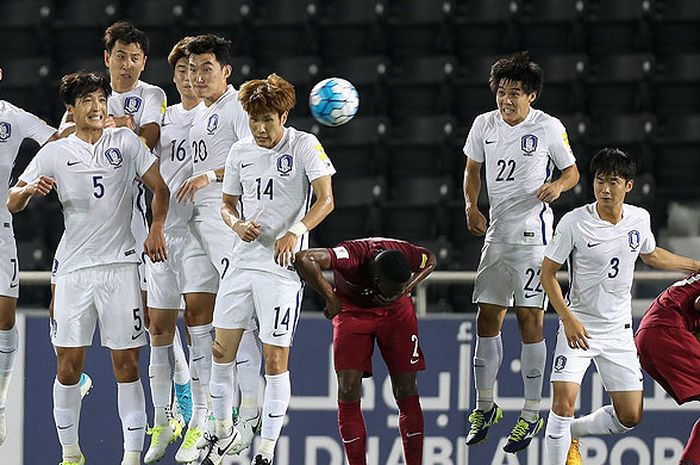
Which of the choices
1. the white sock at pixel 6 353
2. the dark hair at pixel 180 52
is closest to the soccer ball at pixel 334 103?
the dark hair at pixel 180 52

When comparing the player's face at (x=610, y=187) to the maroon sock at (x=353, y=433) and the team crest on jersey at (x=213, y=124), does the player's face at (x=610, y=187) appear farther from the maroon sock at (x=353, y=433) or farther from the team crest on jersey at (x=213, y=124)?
the team crest on jersey at (x=213, y=124)

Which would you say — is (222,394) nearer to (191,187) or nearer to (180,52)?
(191,187)

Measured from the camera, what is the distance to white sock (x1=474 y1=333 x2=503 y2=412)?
7.80 metres

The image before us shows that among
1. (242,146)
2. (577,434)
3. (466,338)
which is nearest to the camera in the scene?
(242,146)

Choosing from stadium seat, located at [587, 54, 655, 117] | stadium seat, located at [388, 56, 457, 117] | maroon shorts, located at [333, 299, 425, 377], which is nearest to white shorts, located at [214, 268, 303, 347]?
maroon shorts, located at [333, 299, 425, 377]

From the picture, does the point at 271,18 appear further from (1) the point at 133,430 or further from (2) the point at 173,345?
(1) the point at 133,430

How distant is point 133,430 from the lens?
7.26 meters

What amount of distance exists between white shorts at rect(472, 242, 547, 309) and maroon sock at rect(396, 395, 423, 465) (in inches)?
31.4

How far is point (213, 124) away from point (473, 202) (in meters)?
1.44

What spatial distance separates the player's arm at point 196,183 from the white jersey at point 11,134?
2.55ft

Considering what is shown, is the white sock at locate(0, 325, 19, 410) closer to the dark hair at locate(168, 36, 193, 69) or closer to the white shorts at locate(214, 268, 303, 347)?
the white shorts at locate(214, 268, 303, 347)

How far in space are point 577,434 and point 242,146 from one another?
8.09ft

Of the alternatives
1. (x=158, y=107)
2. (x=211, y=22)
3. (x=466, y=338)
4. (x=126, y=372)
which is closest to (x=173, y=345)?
(x=126, y=372)

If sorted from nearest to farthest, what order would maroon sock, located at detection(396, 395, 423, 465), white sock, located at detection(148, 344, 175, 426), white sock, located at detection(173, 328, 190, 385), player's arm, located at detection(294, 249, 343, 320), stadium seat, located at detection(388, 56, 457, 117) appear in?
player's arm, located at detection(294, 249, 343, 320), maroon sock, located at detection(396, 395, 423, 465), white sock, located at detection(148, 344, 175, 426), white sock, located at detection(173, 328, 190, 385), stadium seat, located at detection(388, 56, 457, 117)
